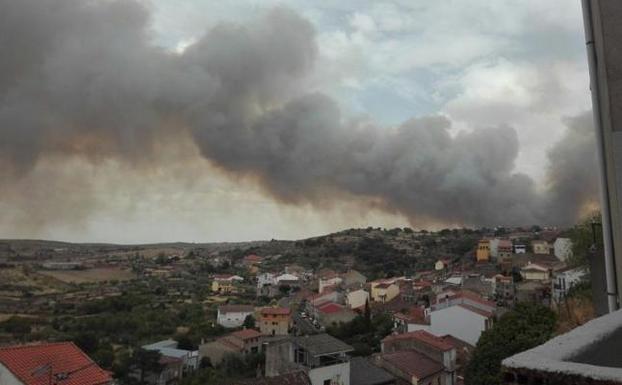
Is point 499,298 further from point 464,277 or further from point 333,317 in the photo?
point 333,317

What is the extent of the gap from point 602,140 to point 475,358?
15311mm

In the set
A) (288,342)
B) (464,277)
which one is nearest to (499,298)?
(464,277)

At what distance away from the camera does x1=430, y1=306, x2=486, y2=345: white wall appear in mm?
32594

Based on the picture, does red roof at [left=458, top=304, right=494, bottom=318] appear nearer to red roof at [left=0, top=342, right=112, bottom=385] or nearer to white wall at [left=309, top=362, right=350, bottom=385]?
white wall at [left=309, top=362, right=350, bottom=385]

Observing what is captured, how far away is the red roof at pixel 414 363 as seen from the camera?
78.6 ft

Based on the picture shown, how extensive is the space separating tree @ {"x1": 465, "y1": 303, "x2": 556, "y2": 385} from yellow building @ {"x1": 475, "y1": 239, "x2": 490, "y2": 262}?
192 ft

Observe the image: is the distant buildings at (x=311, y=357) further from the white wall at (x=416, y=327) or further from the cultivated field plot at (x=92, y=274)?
the cultivated field plot at (x=92, y=274)

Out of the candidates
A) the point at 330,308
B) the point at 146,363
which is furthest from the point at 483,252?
the point at 146,363

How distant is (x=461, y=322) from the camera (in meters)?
33.2

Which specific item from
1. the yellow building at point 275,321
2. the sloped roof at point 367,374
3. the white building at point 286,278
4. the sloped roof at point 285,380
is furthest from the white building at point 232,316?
the sloped roof at point 285,380

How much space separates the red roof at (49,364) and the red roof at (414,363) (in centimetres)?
1321

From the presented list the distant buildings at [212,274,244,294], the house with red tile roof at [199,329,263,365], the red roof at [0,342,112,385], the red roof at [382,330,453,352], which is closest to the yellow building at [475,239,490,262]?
the distant buildings at [212,274,244,294]

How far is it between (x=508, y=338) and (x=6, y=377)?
1562cm

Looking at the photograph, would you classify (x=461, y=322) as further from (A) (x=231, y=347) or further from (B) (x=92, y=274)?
(B) (x=92, y=274)
